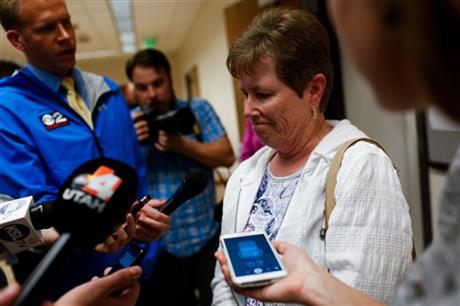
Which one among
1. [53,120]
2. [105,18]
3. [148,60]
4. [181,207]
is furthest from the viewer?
[148,60]

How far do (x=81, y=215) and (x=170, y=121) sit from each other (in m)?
0.94

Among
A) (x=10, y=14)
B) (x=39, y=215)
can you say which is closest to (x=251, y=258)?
(x=39, y=215)

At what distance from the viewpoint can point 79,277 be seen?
26.7 inches

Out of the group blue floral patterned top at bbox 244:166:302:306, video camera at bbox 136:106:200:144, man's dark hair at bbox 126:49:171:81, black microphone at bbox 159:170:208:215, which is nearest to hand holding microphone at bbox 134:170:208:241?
black microphone at bbox 159:170:208:215

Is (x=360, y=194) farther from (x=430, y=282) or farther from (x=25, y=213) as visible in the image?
(x=25, y=213)

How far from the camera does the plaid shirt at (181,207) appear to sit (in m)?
1.31

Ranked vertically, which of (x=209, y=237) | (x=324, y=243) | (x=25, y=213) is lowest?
(x=209, y=237)

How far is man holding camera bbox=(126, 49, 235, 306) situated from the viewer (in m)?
1.26

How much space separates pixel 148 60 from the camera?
4.72 feet

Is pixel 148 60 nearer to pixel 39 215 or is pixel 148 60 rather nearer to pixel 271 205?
pixel 271 205

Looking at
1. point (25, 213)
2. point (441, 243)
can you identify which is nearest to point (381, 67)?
point (441, 243)

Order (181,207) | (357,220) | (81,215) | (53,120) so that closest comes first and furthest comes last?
(81,215)
(357,220)
(53,120)
(181,207)

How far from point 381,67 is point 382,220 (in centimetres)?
41

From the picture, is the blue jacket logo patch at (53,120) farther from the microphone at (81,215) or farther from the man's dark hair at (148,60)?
the man's dark hair at (148,60)
